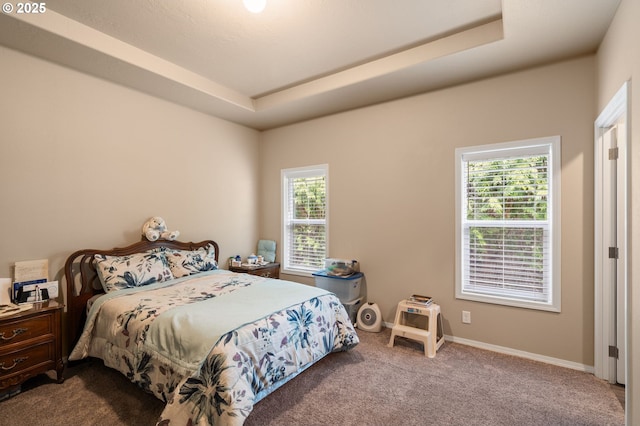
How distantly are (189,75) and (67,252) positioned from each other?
209 cm

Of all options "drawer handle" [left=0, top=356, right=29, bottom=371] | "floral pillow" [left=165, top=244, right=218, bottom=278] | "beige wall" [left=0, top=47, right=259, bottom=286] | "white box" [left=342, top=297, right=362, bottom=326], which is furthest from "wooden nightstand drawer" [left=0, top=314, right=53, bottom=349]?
"white box" [left=342, top=297, right=362, bottom=326]

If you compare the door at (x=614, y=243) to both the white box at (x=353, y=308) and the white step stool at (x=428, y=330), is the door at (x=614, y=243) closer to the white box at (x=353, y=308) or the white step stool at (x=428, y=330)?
the white step stool at (x=428, y=330)

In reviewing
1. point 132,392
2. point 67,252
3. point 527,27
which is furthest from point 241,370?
point 527,27

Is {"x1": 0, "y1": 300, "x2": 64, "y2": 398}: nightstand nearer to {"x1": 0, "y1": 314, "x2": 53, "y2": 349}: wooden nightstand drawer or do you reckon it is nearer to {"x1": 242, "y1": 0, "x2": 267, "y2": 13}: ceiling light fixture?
{"x1": 0, "y1": 314, "x2": 53, "y2": 349}: wooden nightstand drawer

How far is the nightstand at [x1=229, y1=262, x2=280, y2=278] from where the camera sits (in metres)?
4.14

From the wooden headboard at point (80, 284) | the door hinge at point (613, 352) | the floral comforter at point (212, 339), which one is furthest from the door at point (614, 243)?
the wooden headboard at point (80, 284)

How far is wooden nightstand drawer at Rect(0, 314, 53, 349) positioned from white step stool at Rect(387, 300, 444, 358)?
292cm

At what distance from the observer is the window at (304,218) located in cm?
433

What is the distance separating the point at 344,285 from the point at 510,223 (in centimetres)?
184

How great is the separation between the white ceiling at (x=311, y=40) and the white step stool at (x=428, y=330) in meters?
2.29

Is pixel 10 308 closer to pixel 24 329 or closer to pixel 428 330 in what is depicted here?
pixel 24 329

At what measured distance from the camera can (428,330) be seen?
300cm

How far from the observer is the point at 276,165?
471 cm

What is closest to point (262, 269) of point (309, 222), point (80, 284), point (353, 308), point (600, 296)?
point (309, 222)
